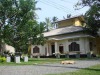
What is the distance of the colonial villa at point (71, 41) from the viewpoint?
119 ft

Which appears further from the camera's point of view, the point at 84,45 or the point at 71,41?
the point at 71,41

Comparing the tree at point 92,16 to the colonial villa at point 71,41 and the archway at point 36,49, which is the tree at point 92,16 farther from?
the archway at point 36,49

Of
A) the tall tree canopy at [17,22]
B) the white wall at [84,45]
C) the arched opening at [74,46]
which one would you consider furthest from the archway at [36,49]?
the tall tree canopy at [17,22]

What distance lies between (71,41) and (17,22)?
11868 millimetres

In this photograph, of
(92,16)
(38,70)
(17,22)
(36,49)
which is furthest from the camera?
(36,49)

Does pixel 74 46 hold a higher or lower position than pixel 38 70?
higher

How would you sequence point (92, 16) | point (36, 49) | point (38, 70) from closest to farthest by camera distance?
point (38, 70) < point (92, 16) < point (36, 49)

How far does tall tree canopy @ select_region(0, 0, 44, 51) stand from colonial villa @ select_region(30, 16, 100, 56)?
9.61m

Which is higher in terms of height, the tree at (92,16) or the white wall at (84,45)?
the tree at (92,16)

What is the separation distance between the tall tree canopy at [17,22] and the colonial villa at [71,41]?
961 cm

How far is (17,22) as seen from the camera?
29281 millimetres

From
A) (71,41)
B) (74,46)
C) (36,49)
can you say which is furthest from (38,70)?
(36,49)

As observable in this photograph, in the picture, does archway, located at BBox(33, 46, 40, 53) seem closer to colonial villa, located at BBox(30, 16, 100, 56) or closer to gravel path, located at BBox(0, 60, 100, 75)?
colonial villa, located at BBox(30, 16, 100, 56)

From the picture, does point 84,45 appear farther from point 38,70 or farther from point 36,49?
point 38,70
